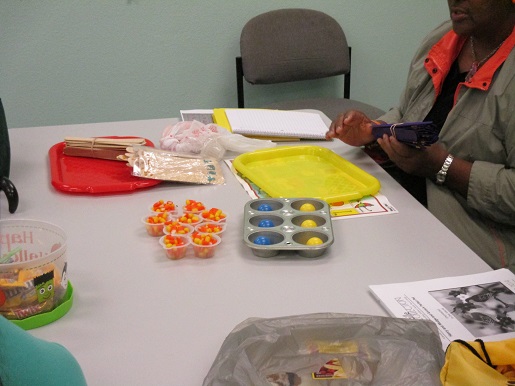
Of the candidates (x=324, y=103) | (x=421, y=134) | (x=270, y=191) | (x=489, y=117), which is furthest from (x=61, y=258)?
(x=324, y=103)

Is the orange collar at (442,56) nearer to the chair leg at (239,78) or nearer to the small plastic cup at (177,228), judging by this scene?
the small plastic cup at (177,228)

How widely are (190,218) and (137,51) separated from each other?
1719mm

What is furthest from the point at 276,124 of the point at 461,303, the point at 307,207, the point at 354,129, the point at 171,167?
the point at 461,303

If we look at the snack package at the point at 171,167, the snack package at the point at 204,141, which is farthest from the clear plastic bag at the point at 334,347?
the snack package at the point at 204,141

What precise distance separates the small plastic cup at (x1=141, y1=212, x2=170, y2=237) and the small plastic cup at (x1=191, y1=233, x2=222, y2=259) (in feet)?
0.29

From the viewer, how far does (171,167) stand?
57.6 inches

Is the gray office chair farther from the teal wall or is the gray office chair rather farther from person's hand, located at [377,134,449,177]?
person's hand, located at [377,134,449,177]

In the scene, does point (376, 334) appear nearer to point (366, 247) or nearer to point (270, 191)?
point (366, 247)

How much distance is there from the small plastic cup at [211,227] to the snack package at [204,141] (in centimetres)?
38

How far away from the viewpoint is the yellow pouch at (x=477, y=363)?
31.4 inches

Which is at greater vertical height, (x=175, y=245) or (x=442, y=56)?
(x=442, y=56)

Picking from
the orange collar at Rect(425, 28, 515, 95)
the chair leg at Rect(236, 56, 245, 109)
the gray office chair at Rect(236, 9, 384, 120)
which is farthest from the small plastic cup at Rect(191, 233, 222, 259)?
the chair leg at Rect(236, 56, 245, 109)

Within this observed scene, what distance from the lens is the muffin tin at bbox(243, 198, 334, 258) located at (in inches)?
45.4

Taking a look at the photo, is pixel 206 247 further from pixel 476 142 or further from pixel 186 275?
pixel 476 142
